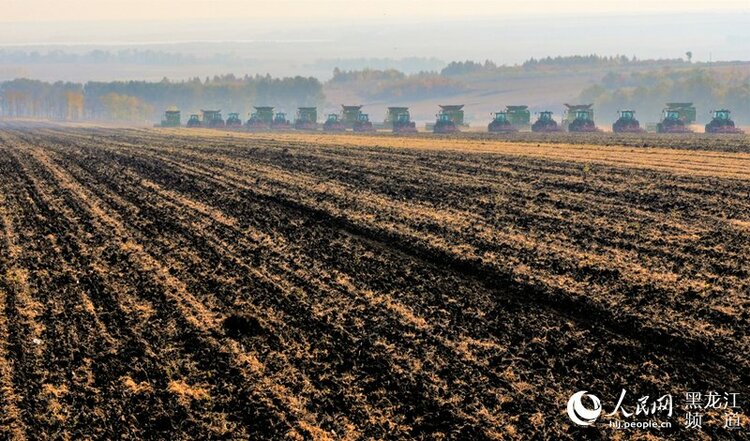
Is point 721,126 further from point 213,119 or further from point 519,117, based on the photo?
point 213,119

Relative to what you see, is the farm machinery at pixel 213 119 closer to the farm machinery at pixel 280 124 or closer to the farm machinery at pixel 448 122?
the farm machinery at pixel 280 124

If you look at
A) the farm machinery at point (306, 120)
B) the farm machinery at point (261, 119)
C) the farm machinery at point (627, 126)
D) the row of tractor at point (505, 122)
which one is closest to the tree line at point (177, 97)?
the row of tractor at point (505, 122)

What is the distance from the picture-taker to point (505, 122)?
5678 centimetres

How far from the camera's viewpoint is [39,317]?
8453mm

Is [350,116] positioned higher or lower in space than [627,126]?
higher

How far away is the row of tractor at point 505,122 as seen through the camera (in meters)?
50.6

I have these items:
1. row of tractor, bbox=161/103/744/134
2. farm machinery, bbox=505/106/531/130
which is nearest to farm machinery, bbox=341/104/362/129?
row of tractor, bbox=161/103/744/134

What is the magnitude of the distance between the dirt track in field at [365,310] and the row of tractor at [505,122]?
3597 cm

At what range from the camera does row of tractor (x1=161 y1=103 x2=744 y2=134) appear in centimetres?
5059

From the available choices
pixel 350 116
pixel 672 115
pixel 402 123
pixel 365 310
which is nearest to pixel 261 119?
pixel 350 116

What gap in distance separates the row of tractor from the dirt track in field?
3597 cm

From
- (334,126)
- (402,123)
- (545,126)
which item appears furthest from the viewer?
(334,126)

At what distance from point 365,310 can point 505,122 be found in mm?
49883

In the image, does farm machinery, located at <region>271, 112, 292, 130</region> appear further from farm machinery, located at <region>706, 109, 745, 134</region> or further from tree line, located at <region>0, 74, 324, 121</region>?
tree line, located at <region>0, 74, 324, 121</region>
